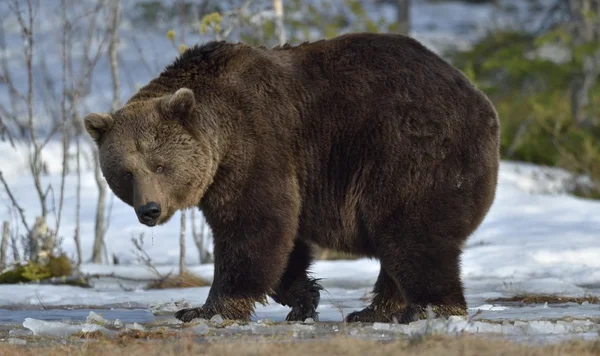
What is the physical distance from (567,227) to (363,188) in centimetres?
622

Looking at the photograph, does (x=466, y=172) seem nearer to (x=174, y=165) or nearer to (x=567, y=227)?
(x=174, y=165)

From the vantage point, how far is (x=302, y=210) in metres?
6.83

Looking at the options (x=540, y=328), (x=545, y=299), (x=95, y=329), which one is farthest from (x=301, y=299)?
(x=540, y=328)

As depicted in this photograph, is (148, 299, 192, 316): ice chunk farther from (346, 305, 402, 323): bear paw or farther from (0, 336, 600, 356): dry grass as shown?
(0, 336, 600, 356): dry grass

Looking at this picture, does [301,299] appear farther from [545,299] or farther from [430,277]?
[545,299]

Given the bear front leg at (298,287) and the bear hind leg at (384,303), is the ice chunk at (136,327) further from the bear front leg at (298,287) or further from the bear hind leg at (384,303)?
the bear hind leg at (384,303)

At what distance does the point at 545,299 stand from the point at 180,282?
11.5 feet

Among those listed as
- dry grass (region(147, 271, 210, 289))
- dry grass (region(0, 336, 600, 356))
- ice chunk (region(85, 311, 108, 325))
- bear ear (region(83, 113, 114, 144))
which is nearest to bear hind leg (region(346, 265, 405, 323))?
ice chunk (region(85, 311, 108, 325))

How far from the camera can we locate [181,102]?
6418 millimetres

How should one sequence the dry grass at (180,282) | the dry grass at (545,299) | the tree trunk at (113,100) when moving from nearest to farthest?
the dry grass at (545,299)
the dry grass at (180,282)
the tree trunk at (113,100)

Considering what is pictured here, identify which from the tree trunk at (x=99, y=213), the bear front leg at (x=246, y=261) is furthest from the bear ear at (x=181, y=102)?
the tree trunk at (x=99, y=213)

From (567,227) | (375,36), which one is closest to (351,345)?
(375,36)

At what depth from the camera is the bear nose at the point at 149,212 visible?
6148 mm

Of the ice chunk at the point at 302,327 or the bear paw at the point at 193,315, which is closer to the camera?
the ice chunk at the point at 302,327
